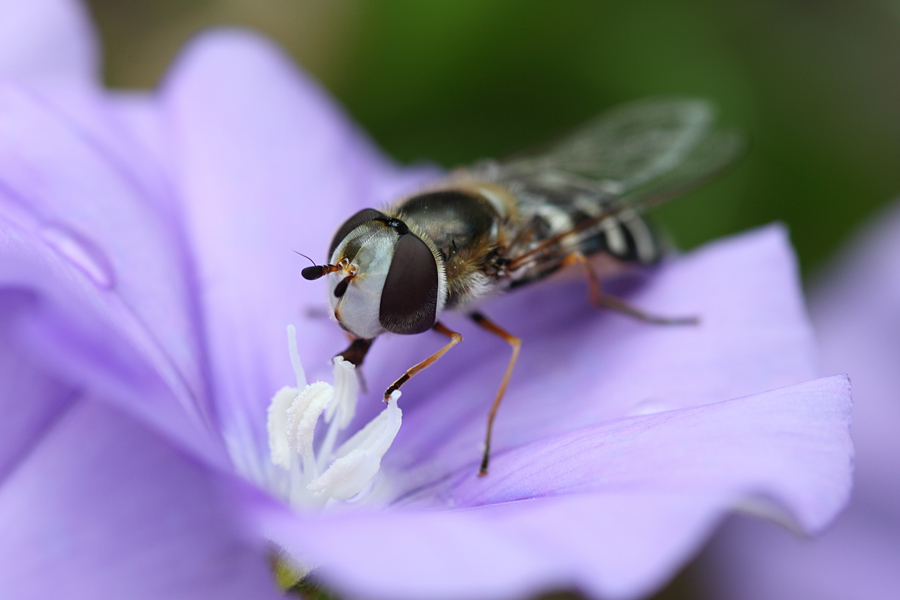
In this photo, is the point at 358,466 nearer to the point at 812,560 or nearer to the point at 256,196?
the point at 256,196

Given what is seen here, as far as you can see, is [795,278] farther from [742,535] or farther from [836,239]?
[836,239]

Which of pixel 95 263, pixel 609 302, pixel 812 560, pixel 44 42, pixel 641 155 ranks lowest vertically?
pixel 812 560

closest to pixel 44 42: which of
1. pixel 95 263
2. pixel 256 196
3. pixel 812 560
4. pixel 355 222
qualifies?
pixel 256 196

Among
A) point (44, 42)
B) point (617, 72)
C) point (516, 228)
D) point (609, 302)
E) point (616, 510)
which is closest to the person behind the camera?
point (616, 510)

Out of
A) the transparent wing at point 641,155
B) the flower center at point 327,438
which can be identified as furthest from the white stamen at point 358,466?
the transparent wing at point 641,155

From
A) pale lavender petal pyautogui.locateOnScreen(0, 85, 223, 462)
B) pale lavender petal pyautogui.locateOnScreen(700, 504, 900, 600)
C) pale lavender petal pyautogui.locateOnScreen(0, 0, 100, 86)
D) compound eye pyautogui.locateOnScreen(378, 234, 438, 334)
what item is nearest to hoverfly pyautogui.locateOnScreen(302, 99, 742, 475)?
compound eye pyautogui.locateOnScreen(378, 234, 438, 334)

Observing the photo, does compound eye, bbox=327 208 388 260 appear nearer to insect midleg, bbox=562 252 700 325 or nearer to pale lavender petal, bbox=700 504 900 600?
insect midleg, bbox=562 252 700 325

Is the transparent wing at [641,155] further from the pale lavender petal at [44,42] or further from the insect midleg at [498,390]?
the pale lavender petal at [44,42]
